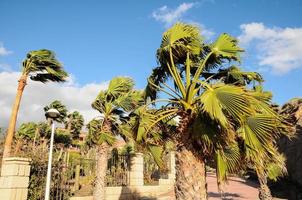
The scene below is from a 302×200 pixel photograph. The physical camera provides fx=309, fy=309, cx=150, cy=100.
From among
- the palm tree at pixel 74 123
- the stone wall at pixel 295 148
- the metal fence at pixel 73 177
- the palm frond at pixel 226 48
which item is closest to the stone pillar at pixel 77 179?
the metal fence at pixel 73 177

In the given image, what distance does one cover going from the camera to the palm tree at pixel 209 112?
242 inches

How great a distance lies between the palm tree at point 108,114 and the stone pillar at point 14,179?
344 cm

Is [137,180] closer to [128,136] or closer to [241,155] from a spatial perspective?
[128,136]

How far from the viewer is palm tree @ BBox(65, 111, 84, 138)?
106 ft

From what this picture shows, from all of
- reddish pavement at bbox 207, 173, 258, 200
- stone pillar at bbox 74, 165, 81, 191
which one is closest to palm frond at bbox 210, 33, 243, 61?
stone pillar at bbox 74, 165, 81, 191

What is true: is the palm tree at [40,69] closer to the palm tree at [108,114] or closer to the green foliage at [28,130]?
the palm tree at [108,114]

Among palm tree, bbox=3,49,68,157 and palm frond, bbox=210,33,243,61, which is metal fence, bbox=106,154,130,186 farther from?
palm frond, bbox=210,33,243,61

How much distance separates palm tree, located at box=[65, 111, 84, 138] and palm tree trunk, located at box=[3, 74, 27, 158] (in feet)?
64.1

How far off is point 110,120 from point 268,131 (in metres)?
8.10

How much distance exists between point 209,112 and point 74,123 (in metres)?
28.0

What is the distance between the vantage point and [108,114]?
13.3m

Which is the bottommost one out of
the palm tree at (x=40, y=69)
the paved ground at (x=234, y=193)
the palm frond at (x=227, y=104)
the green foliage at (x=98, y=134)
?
the paved ground at (x=234, y=193)

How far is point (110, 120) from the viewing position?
1330 centimetres

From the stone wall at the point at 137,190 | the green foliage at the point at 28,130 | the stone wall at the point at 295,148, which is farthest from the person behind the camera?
the green foliage at the point at 28,130
